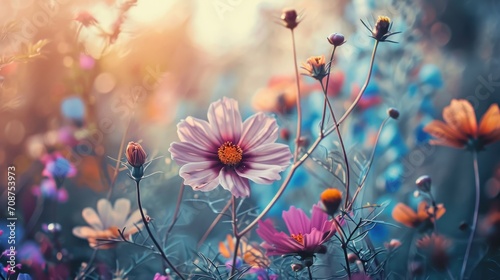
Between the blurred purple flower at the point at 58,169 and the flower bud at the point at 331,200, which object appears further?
the blurred purple flower at the point at 58,169

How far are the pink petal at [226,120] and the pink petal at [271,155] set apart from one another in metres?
0.01

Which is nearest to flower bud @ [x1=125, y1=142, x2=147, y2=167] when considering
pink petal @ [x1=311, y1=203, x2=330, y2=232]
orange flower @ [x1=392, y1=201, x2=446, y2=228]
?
pink petal @ [x1=311, y1=203, x2=330, y2=232]

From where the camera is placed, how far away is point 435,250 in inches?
17.6

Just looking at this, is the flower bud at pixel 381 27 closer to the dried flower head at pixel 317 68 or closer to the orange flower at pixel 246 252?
the dried flower head at pixel 317 68

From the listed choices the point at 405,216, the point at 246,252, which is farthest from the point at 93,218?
the point at 405,216

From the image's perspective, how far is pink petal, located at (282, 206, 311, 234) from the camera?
35 cm

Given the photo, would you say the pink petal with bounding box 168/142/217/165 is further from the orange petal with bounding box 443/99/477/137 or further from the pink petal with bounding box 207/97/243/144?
the orange petal with bounding box 443/99/477/137

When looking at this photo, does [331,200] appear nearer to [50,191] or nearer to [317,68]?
[317,68]

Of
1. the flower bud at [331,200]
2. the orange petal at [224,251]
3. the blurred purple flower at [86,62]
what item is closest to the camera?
the flower bud at [331,200]

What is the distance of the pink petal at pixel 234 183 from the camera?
0.31 meters

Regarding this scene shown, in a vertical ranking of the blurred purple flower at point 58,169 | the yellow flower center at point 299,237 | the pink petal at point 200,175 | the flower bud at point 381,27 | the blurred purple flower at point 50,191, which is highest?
the flower bud at point 381,27

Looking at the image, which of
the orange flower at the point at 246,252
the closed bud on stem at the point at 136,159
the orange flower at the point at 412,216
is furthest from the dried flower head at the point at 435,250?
the closed bud on stem at the point at 136,159

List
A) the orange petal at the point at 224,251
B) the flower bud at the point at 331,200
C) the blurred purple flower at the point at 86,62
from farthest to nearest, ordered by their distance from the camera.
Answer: the blurred purple flower at the point at 86,62, the orange petal at the point at 224,251, the flower bud at the point at 331,200

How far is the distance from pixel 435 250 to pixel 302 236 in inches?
6.4
